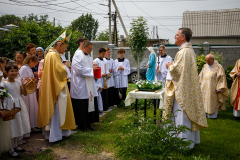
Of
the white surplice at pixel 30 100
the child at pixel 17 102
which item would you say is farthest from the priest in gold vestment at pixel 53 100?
the white surplice at pixel 30 100

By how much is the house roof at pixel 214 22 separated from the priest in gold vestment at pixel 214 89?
2076cm

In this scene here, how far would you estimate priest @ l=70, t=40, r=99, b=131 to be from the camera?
4973mm

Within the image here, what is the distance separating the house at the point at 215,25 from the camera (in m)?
24.7

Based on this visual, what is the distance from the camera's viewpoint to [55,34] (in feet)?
38.4

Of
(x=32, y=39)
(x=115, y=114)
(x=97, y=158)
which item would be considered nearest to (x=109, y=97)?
(x=115, y=114)

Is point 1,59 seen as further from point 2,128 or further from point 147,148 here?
point 147,148

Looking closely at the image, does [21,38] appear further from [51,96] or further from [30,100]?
[51,96]

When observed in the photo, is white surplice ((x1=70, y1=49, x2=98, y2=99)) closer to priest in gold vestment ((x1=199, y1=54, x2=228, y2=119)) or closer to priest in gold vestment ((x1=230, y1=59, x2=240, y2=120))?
priest in gold vestment ((x1=199, y1=54, x2=228, y2=119))

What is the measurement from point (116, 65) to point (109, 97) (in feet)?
4.44

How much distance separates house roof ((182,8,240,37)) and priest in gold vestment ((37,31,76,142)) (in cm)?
2465

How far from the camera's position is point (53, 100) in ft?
14.0

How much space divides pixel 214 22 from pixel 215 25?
0.41 meters

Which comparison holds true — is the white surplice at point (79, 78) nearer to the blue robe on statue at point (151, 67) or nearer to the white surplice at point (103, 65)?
the white surplice at point (103, 65)

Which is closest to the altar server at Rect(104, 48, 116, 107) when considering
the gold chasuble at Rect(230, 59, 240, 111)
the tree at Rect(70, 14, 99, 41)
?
the gold chasuble at Rect(230, 59, 240, 111)
